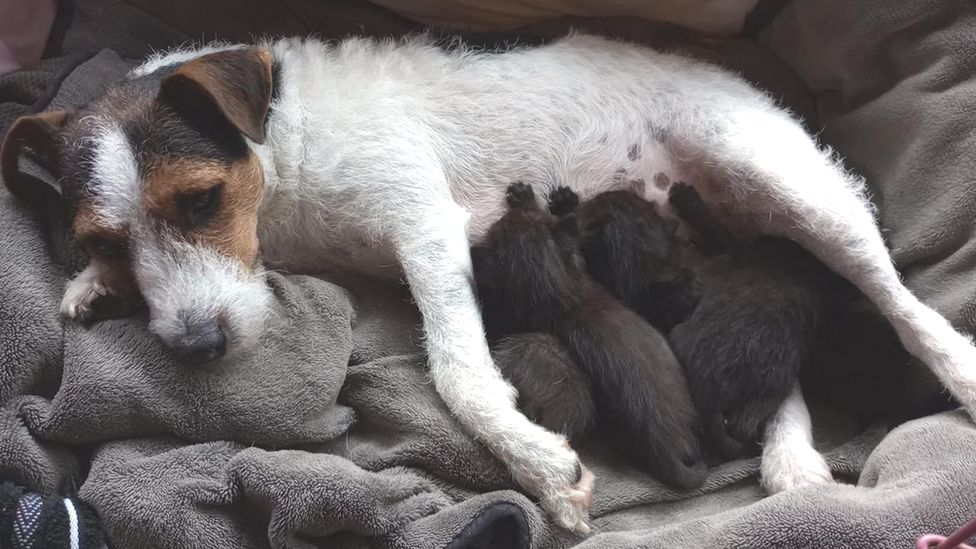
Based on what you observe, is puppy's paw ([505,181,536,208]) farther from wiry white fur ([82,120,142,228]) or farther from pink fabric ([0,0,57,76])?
pink fabric ([0,0,57,76])

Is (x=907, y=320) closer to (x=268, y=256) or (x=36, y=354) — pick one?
(x=268, y=256)

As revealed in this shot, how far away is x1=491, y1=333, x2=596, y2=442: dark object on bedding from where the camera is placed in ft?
6.85

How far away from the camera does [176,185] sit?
6.62ft

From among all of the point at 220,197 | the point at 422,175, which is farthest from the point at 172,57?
the point at 422,175

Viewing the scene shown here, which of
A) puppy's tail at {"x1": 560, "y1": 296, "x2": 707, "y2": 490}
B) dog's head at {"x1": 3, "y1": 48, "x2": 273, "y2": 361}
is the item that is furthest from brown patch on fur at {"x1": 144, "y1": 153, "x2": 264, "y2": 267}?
puppy's tail at {"x1": 560, "y1": 296, "x2": 707, "y2": 490}

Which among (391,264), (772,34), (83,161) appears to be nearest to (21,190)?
(83,161)

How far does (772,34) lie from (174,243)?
2024 millimetres

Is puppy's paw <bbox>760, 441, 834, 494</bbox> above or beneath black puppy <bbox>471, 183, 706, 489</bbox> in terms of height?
beneath

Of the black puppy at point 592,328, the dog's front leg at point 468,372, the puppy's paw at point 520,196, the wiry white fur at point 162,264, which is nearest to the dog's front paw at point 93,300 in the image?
the wiry white fur at point 162,264

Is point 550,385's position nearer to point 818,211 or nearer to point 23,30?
point 818,211

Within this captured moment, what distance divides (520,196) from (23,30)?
1.72 meters

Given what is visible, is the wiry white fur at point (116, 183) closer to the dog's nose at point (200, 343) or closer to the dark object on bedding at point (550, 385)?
the dog's nose at point (200, 343)

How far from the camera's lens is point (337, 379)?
2133mm

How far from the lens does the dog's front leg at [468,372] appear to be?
2.00m
